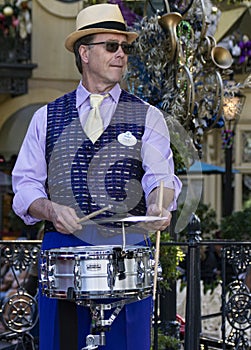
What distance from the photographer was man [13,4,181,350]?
12.5ft

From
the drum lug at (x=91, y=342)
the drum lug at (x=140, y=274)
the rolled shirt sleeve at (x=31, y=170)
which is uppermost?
the rolled shirt sleeve at (x=31, y=170)

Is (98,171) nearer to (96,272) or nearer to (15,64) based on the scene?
(96,272)

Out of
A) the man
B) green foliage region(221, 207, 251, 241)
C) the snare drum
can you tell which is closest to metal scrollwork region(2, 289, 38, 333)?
the man

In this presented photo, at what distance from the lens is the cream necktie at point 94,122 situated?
3.88m

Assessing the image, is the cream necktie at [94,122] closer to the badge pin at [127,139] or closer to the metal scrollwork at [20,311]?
the badge pin at [127,139]

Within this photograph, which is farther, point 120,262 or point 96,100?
point 96,100

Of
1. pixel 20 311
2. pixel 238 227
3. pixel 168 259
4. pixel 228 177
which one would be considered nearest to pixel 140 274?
pixel 20 311

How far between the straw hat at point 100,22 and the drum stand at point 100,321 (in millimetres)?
1102

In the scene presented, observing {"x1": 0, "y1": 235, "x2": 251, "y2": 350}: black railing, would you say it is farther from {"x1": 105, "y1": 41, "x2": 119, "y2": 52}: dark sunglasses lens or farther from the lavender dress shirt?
{"x1": 105, "y1": 41, "x2": 119, "y2": 52}: dark sunglasses lens

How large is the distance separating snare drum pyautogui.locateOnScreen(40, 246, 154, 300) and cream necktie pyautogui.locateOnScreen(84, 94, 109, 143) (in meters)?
0.49

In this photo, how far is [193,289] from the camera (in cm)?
570

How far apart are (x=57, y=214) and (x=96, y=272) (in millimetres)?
266

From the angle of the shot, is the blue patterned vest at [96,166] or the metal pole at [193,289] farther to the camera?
the metal pole at [193,289]

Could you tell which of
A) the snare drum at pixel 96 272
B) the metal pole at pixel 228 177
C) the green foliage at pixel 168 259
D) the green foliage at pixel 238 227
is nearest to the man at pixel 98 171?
the snare drum at pixel 96 272
